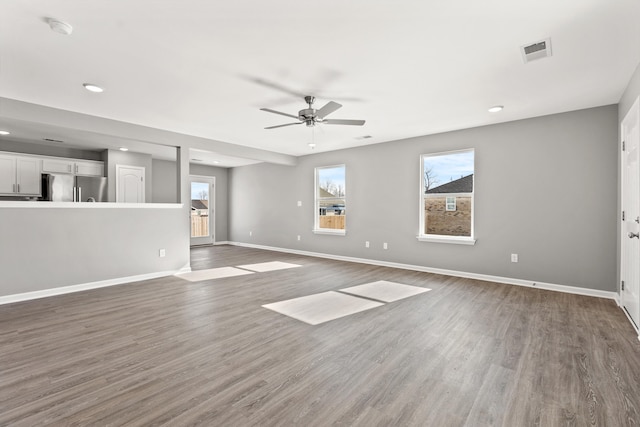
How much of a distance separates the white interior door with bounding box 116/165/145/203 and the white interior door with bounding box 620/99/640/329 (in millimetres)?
8254

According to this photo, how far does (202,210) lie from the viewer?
9.21 metres

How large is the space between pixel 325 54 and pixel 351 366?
99.4 inches

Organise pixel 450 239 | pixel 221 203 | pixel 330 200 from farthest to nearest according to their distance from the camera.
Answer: pixel 221 203 < pixel 330 200 < pixel 450 239

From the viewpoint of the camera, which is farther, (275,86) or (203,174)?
(203,174)

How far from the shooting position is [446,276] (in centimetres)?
512

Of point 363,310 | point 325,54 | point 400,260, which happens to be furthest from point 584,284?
point 325,54

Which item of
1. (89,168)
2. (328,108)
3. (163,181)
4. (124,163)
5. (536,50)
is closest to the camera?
(536,50)

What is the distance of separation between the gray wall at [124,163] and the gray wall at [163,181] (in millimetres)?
691

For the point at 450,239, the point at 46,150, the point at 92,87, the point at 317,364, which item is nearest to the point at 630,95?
the point at 450,239

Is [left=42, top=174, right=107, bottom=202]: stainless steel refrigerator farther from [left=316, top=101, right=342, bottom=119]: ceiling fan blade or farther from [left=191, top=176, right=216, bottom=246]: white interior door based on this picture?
[left=316, top=101, right=342, bottom=119]: ceiling fan blade

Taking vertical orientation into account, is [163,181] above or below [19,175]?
above

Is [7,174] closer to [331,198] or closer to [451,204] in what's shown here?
[331,198]

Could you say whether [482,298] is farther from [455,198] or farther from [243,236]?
[243,236]

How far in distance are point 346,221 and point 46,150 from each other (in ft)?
20.5
